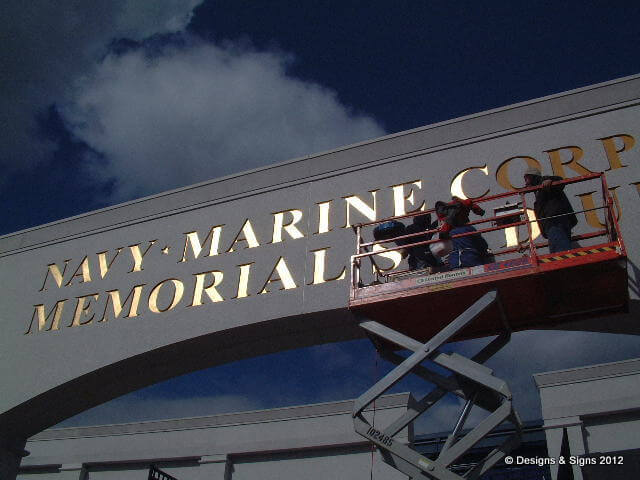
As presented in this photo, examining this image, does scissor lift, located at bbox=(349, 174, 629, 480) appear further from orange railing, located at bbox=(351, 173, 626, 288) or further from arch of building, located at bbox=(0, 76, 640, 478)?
arch of building, located at bbox=(0, 76, 640, 478)

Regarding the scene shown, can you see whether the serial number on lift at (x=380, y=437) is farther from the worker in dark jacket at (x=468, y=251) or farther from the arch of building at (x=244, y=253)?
the arch of building at (x=244, y=253)

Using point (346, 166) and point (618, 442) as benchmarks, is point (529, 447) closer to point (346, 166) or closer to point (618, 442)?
point (618, 442)

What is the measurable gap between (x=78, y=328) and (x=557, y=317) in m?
8.59

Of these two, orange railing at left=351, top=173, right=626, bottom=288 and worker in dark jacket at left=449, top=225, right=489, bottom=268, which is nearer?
orange railing at left=351, top=173, right=626, bottom=288

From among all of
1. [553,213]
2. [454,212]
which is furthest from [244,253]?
[553,213]

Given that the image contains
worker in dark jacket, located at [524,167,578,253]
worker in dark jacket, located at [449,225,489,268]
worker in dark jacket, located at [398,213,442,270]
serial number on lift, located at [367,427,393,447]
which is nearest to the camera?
serial number on lift, located at [367,427,393,447]

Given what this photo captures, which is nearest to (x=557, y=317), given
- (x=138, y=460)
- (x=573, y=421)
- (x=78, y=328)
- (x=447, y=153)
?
(x=447, y=153)

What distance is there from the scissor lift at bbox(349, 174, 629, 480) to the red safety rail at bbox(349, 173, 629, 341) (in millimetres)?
13

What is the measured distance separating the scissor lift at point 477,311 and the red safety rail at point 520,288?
0.04 feet

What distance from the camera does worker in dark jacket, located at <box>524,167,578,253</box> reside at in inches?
374

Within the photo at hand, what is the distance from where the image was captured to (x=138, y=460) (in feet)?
79.8

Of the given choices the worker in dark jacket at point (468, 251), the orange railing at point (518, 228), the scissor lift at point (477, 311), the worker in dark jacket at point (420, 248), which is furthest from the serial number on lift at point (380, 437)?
the worker in dark jacket at point (420, 248)

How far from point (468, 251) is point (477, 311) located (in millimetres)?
1058

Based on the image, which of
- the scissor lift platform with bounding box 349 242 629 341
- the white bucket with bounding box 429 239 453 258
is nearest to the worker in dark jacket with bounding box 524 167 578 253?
the scissor lift platform with bounding box 349 242 629 341
